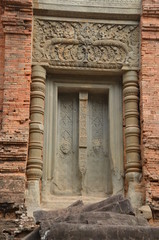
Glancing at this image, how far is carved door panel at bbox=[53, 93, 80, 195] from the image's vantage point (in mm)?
10500

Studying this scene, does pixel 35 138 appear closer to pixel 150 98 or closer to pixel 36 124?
pixel 36 124

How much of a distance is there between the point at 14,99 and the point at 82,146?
58.2 inches

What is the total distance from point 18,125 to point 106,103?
6.18ft

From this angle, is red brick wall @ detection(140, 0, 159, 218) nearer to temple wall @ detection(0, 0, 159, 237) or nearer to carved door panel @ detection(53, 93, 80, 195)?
temple wall @ detection(0, 0, 159, 237)

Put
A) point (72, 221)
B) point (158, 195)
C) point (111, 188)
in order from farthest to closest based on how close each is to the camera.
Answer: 1. point (111, 188)
2. point (158, 195)
3. point (72, 221)

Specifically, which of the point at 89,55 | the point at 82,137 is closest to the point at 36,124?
the point at 82,137

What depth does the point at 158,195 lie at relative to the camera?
980 centimetres

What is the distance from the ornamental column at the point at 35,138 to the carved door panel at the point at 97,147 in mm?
943

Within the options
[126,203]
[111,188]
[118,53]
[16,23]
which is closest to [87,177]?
[111,188]

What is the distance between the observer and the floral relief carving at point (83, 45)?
10695 millimetres

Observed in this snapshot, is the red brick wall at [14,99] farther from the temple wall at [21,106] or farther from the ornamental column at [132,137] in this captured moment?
the ornamental column at [132,137]

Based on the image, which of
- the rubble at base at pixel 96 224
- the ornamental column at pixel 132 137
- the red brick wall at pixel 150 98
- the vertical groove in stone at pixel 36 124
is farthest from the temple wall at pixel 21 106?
the rubble at base at pixel 96 224

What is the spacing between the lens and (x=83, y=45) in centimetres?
1077

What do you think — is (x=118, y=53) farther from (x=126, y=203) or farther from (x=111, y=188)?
(x=126, y=203)
